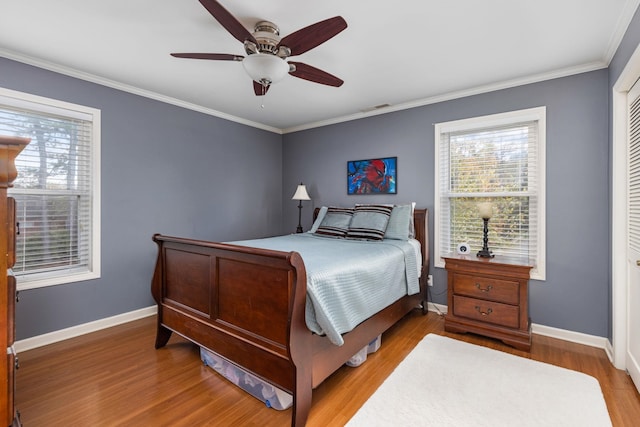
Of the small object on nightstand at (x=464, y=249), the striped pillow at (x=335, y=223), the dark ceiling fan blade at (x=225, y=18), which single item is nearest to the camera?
the dark ceiling fan blade at (x=225, y=18)

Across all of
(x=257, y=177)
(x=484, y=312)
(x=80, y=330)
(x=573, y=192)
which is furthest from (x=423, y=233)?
(x=80, y=330)

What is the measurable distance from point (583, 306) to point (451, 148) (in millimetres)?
1877

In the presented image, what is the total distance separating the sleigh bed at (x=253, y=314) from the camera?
1.60 m

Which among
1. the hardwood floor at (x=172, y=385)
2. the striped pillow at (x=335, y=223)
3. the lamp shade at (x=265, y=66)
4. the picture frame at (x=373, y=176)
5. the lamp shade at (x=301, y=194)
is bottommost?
the hardwood floor at (x=172, y=385)

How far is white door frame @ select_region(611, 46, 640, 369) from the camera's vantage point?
2.19 m

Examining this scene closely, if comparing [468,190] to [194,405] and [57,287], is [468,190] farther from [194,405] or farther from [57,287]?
[57,287]

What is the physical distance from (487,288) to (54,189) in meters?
3.95

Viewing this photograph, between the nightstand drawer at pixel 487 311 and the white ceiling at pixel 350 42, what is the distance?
2.07 m

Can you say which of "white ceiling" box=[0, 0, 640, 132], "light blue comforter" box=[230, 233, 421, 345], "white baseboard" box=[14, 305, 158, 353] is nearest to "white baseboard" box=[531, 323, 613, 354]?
"light blue comforter" box=[230, 233, 421, 345]

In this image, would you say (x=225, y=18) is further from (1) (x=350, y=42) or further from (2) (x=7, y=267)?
(2) (x=7, y=267)

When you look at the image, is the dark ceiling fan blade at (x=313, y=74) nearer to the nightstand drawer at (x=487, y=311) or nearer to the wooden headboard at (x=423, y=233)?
the wooden headboard at (x=423, y=233)

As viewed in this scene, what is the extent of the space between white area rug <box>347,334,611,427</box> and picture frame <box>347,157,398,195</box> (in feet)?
6.48

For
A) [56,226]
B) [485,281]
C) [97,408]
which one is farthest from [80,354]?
[485,281]

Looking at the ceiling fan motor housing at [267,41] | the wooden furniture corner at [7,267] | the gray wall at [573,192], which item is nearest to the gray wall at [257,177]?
the gray wall at [573,192]
